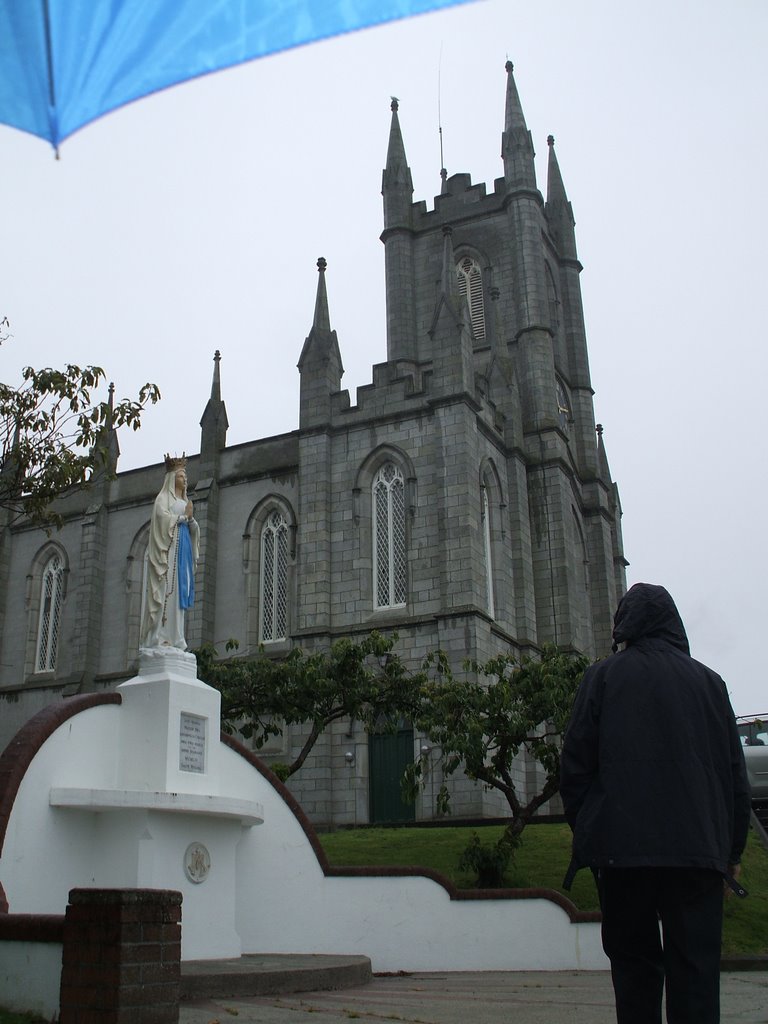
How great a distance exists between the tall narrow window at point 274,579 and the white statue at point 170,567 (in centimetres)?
1655

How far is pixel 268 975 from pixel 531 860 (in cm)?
884

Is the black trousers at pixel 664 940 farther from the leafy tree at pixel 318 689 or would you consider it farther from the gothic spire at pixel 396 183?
the gothic spire at pixel 396 183

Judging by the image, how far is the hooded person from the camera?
167 inches

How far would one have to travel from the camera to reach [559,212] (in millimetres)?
40875

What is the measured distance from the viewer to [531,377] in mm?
33750

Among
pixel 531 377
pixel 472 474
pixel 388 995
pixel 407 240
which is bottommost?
pixel 388 995

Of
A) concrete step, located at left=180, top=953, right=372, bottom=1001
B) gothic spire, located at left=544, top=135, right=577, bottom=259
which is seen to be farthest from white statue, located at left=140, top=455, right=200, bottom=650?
gothic spire, located at left=544, top=135, right=577, bottom=259

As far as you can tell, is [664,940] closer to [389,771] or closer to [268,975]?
[268,975]

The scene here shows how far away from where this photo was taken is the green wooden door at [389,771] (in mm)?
25094

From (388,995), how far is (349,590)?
17.8 meters

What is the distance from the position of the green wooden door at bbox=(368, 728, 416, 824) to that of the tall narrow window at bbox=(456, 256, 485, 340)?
51.6 feet

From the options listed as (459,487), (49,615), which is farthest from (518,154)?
(49,615)

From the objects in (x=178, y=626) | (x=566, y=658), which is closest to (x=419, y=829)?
(x=566, y=658)

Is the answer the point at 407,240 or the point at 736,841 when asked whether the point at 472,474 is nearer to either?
the point at 407,240
